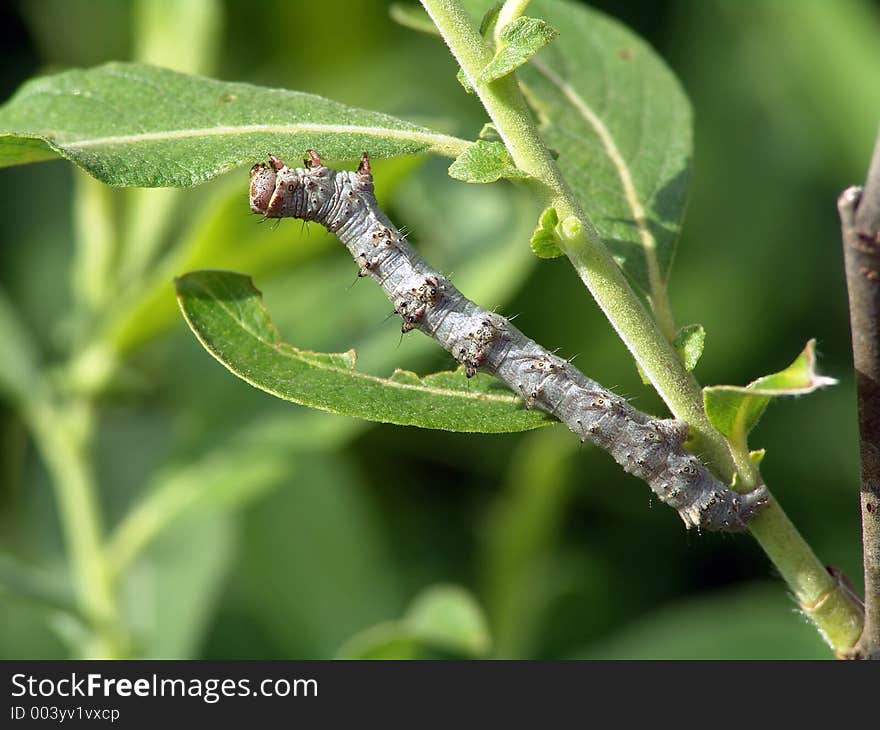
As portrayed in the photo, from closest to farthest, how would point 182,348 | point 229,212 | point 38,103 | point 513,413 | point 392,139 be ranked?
point 392,139 → point 513,413 → point 38,103 → point 229,212 → point 182,348

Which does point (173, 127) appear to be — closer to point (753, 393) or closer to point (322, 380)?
point (322, 380)

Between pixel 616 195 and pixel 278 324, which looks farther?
pixel 278 324

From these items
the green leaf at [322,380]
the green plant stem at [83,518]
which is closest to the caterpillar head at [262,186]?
the green leaf at [322,380]

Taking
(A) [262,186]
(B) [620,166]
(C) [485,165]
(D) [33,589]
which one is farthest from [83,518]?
(C) [485,165]

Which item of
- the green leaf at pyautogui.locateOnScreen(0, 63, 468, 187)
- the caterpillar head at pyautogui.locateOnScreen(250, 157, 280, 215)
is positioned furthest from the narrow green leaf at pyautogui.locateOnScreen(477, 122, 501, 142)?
the caterpillar head at pyautogui.locateOnScreen(250, 157, 280, 215)

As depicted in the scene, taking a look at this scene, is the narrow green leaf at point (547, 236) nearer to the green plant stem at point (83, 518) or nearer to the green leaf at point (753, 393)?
the green leaf at point (753, 393)
